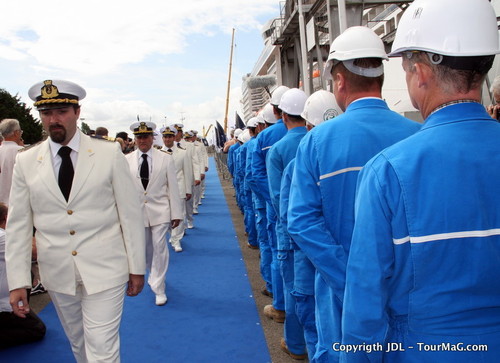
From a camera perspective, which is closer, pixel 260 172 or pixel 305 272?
pixel 305 272

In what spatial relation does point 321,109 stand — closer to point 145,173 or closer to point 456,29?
point 456,29

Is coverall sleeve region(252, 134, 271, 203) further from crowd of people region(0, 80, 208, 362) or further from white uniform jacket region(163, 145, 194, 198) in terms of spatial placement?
white uniform jacket region(163, 145, 194, 198)

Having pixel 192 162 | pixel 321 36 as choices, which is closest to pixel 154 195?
pixel 192 162

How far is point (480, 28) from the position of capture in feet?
4.15

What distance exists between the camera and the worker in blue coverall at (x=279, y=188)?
3.56 m

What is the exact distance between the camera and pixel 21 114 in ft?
168

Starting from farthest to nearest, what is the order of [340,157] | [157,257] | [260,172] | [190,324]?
[157,257] < [260,172] < [190,324] < [340,157]

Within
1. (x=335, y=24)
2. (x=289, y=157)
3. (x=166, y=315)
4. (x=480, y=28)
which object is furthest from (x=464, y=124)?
(x=335, y=24)

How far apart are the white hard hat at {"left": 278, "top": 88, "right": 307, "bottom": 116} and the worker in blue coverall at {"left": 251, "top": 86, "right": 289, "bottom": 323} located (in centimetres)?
91

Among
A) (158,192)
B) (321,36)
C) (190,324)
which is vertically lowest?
(190,324)

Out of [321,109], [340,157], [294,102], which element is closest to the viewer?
[340,157]

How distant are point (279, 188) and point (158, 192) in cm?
231

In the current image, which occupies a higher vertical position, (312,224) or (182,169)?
(312,224)

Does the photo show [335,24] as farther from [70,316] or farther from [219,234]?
[70,316]
